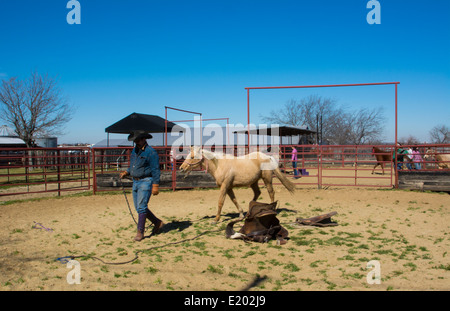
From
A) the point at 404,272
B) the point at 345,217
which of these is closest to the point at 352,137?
the point at 345,217

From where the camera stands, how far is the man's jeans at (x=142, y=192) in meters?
5.45

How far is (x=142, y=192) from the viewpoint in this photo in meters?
5.46

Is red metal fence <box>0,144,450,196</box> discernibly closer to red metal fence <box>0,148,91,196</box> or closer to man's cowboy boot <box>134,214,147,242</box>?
red metal fence <box>0,148,91,196</box>

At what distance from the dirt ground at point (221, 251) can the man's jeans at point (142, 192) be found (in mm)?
566

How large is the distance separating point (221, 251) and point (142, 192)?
1686 millimetres

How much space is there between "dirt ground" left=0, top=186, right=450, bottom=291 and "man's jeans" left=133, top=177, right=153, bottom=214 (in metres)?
0.57

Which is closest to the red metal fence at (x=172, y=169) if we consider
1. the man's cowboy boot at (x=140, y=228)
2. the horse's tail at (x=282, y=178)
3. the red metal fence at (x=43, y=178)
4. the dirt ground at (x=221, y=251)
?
the red metal fence at (x=43, y=178)

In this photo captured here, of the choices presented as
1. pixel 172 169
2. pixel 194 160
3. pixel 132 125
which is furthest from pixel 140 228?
pixel 132 125

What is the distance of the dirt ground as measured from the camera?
3.62 m
